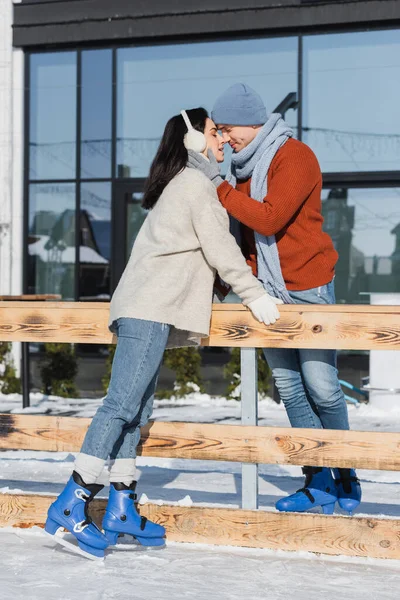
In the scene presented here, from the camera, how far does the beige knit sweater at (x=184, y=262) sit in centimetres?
401

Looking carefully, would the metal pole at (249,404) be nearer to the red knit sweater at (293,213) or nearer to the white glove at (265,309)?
the white glove at (265,309)

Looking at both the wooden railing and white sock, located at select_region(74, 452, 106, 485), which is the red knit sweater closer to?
the wooden railing

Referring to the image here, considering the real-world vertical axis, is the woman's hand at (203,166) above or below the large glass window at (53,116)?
below

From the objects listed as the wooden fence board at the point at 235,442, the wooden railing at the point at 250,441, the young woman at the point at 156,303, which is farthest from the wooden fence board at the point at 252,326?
the wooden fence board at the point at 235,442

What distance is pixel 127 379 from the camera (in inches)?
159

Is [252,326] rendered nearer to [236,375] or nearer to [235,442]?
[235,442]

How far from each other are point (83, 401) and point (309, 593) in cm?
684

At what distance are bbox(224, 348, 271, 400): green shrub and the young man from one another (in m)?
5.49

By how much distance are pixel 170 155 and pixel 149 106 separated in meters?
6.90

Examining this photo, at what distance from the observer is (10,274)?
11062 mm

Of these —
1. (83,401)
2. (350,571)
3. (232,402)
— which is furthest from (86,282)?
(350,571)

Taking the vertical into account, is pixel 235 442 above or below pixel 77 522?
above

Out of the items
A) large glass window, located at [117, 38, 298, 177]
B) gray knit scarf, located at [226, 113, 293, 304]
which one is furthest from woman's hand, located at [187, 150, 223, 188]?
large glass window, located at [117, 38, 298, 177]

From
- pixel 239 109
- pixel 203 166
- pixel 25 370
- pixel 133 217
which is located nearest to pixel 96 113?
pixel 133 217
